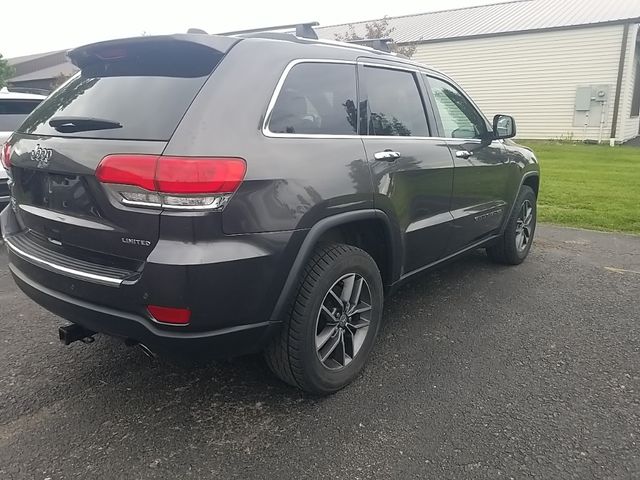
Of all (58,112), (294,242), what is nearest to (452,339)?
(294,242)

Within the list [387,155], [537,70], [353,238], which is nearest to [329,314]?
[353,238]

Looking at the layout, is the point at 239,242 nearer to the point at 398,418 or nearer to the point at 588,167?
the point at 398,418

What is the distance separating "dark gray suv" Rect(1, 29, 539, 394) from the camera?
2281mm

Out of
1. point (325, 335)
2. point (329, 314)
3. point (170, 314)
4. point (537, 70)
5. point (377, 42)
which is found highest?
point (537, 70)

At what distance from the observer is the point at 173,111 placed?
2.39 metres

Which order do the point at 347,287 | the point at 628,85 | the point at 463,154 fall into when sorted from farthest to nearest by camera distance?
the point at 628,85 → the point at 463,154 → the point at 347,287

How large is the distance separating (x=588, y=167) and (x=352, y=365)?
11.4 m

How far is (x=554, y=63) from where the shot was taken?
19250mm

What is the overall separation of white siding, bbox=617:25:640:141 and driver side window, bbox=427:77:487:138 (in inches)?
652

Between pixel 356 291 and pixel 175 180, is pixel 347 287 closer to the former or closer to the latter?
pixel 356 291

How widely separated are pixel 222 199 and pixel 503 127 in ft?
10.6

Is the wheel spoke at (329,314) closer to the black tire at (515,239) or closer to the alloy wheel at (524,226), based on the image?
the black tire at (515,239)

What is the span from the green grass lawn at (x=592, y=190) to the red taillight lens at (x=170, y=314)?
21.0ft

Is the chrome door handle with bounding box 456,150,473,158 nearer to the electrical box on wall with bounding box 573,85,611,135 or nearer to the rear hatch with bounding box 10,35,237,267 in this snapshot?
the rear hatch with bounding box 10,35,237,267
